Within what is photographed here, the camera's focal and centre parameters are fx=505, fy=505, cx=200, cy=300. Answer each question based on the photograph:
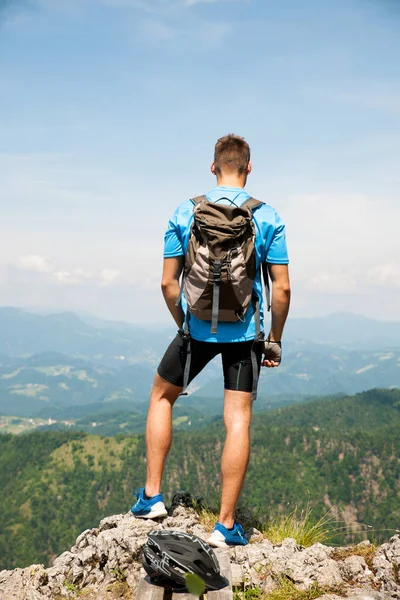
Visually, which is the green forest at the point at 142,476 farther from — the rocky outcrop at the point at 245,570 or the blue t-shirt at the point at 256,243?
the blue t-shirt at the point at 256,243

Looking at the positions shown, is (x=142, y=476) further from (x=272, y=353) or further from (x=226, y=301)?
(x=226, y=301)

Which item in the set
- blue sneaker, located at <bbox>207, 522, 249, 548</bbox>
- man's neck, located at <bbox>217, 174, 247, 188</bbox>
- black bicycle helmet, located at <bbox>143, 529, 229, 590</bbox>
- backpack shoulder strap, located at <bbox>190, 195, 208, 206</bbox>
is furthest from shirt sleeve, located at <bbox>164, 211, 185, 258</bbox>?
blue sneaker, located at <bbox>207, 522, 249, 548</bbox>

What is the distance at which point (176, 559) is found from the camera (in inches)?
155

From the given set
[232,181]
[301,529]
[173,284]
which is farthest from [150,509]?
[232,181]

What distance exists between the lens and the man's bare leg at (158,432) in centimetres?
530

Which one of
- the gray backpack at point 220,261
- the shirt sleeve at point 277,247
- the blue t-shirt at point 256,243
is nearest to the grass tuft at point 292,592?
the blue t-shirt at point 256,243

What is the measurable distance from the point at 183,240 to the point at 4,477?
173166mm

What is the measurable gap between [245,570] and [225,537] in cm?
41

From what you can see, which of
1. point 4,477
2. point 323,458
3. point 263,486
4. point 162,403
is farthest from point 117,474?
point 162,403

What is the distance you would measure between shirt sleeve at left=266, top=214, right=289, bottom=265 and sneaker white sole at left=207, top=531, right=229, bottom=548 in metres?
2.62

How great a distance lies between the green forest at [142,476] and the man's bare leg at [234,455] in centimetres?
13062

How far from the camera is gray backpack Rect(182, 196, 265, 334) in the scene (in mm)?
4402

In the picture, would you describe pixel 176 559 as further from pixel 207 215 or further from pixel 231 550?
pixel 207 215

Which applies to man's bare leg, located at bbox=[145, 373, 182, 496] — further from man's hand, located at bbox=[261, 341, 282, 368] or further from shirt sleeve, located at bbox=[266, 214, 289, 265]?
shirt sleeve, located at bbox=[266, 214, 289, 265]
